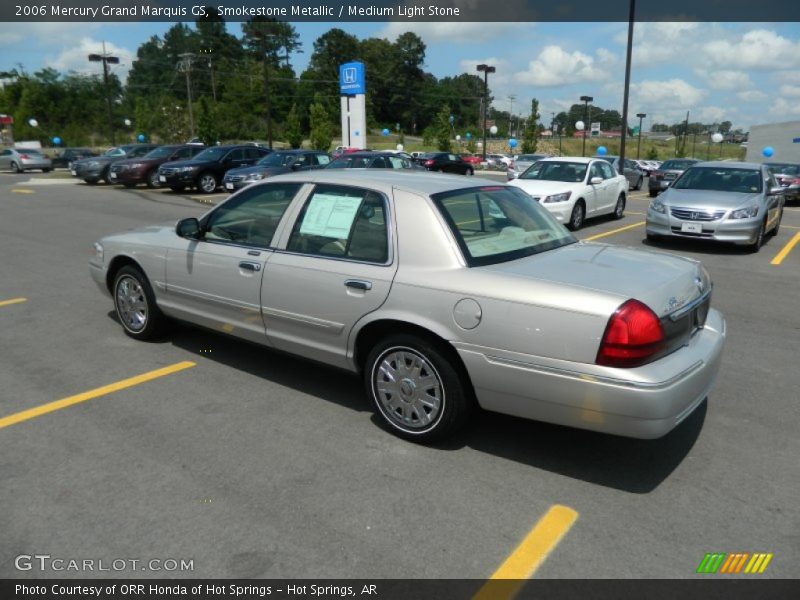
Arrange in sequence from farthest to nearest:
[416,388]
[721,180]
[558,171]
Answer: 1. [558,171]
2. [721,180]
3. [416,388]

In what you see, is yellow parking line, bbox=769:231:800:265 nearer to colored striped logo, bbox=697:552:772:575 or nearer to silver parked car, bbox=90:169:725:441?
silver parked car, bbox=90:169:725:441

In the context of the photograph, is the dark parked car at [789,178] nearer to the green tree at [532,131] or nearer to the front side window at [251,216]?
the front side window at [251,216]

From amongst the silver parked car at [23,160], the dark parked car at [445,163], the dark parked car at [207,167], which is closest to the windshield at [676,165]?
the dark parked car at [445,163]

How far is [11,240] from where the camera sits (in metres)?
11.4

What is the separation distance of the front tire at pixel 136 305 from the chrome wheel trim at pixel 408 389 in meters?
2.51

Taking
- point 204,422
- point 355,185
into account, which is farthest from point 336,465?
point 355,185

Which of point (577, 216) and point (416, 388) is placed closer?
point (416, 388)

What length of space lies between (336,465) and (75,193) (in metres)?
21.1

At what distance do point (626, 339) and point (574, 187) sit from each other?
10361 mm

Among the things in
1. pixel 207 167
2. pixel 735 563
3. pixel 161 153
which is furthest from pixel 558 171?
pixel 161 153

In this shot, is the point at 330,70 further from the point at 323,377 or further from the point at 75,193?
the point at 323,377

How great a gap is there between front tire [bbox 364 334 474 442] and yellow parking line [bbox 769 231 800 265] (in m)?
8.40

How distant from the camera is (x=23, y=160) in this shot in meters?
35.5

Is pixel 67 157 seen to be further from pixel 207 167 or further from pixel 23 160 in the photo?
pixel 207 167
